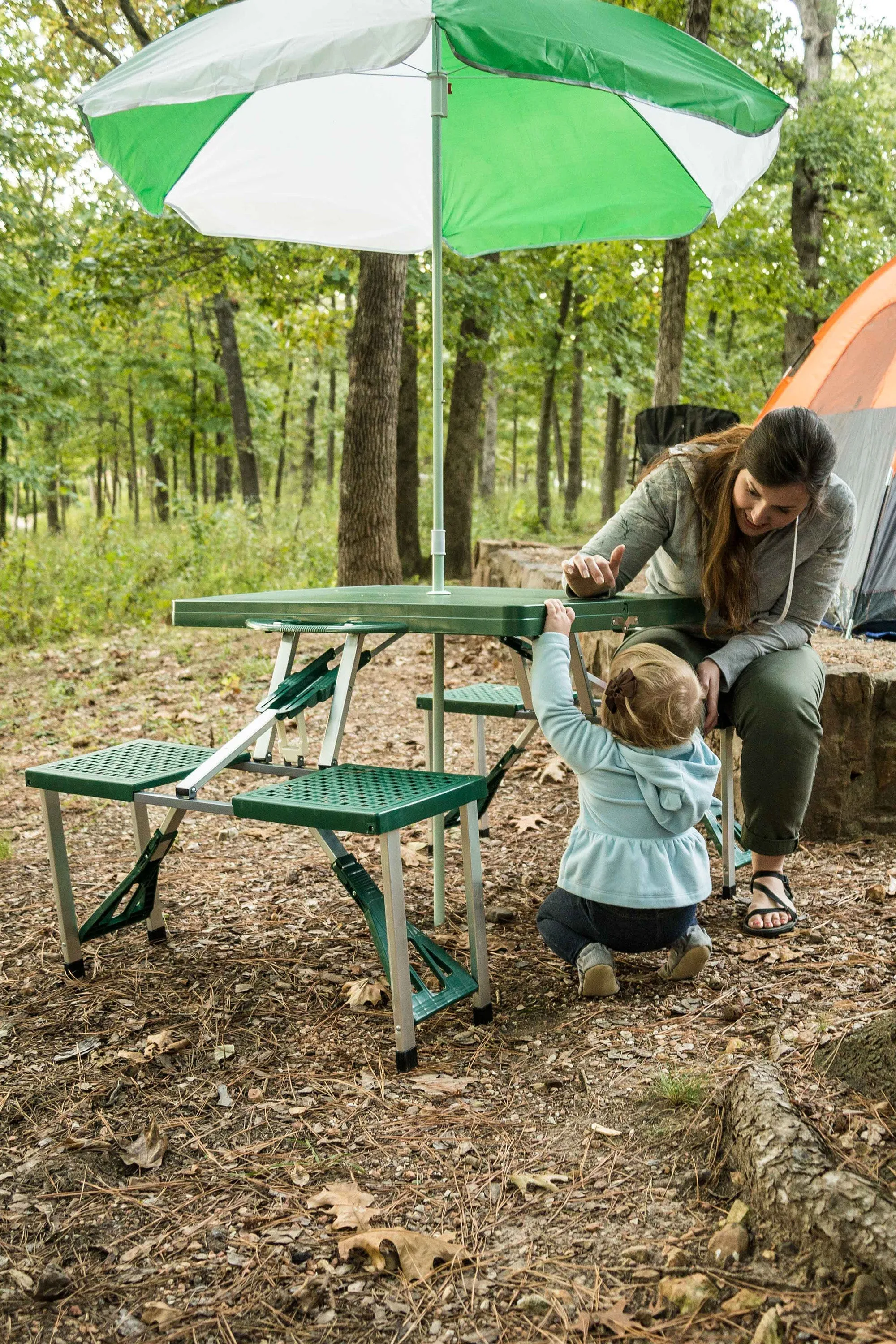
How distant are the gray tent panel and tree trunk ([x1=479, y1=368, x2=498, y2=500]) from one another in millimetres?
14945

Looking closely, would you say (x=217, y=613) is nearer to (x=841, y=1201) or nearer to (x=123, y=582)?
(x=841, y=1201)

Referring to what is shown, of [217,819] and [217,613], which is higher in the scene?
[217,613]

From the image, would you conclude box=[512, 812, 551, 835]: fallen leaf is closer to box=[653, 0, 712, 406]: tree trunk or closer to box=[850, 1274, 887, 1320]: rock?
box=[850, 1274, 887, 1320]: rock

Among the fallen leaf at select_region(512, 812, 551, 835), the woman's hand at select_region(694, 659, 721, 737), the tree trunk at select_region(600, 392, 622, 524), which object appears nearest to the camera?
the woman's hand at select_region(694, 659, 721, 737)

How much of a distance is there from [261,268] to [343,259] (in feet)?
2.54

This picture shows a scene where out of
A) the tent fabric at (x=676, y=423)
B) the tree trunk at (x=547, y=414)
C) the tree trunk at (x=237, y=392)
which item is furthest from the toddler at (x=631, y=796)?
the tree trunk at (x=547, y=414)

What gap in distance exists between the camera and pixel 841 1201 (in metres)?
1.55

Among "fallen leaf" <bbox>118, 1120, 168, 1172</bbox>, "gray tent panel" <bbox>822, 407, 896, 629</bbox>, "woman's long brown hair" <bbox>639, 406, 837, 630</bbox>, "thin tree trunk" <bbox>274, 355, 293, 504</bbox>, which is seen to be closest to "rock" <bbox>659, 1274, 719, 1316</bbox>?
"fallen leaf" <bbox>118, 1120, 168, 1172</bbox>

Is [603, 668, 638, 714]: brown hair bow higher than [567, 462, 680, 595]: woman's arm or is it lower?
lower

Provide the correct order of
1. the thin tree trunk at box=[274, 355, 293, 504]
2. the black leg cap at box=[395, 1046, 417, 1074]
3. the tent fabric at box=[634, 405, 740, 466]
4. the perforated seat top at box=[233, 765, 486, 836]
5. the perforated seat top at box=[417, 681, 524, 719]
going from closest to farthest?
the perforated seat top at box=[233, 765, 486, 836]
the black leg cap at box=[395, 1046, 417, 1074]
the perforated seat top at box=[417, 681, 524, 719]
the tent fabric at box=[634, 405, 740, 466]
the thin tree trunk at box=[274, 355, 293, 504]

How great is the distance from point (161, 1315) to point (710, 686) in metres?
2.13

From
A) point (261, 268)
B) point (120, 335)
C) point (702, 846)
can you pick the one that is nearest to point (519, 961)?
point (702, 846)

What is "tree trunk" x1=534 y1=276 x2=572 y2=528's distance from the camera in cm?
1468

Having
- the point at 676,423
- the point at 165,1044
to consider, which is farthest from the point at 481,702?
the point at 676,423
